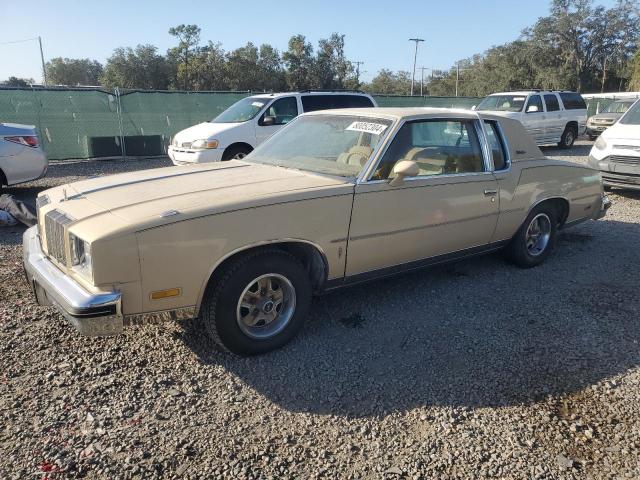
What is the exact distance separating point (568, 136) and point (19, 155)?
1627cm

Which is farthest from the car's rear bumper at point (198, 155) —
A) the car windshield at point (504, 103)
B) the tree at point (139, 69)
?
the tree at point (139, 69)

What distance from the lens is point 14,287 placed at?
178 inches

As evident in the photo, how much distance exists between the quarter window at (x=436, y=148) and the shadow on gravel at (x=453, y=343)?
115 centimetres

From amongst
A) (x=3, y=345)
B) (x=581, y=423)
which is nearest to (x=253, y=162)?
(x=3, y=345)

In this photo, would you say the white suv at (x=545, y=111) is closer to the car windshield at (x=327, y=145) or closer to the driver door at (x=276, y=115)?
the driver door at (x=276, y=115)

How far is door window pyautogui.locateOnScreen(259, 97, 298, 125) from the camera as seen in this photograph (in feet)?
35.3

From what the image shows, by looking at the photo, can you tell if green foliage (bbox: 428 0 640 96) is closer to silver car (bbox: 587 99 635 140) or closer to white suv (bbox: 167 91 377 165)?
silver car (bbox: 587 99 635 140)

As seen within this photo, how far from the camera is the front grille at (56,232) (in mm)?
3090

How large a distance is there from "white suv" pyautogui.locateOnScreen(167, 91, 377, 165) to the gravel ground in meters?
5.99

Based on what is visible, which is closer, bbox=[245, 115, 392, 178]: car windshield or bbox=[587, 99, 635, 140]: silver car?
bbox=[245, 115, 392, 178]: car windshield

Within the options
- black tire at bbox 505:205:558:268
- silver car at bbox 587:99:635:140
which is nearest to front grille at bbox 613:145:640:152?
black tire at bbox 505:205:558:268

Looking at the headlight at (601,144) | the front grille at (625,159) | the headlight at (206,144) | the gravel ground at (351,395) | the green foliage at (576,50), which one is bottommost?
the gravel ground at (351,395)

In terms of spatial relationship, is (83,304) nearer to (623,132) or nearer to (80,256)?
(80,256)

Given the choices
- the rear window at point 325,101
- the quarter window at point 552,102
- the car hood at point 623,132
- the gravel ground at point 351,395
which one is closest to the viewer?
the gravel ground at point 351,395
